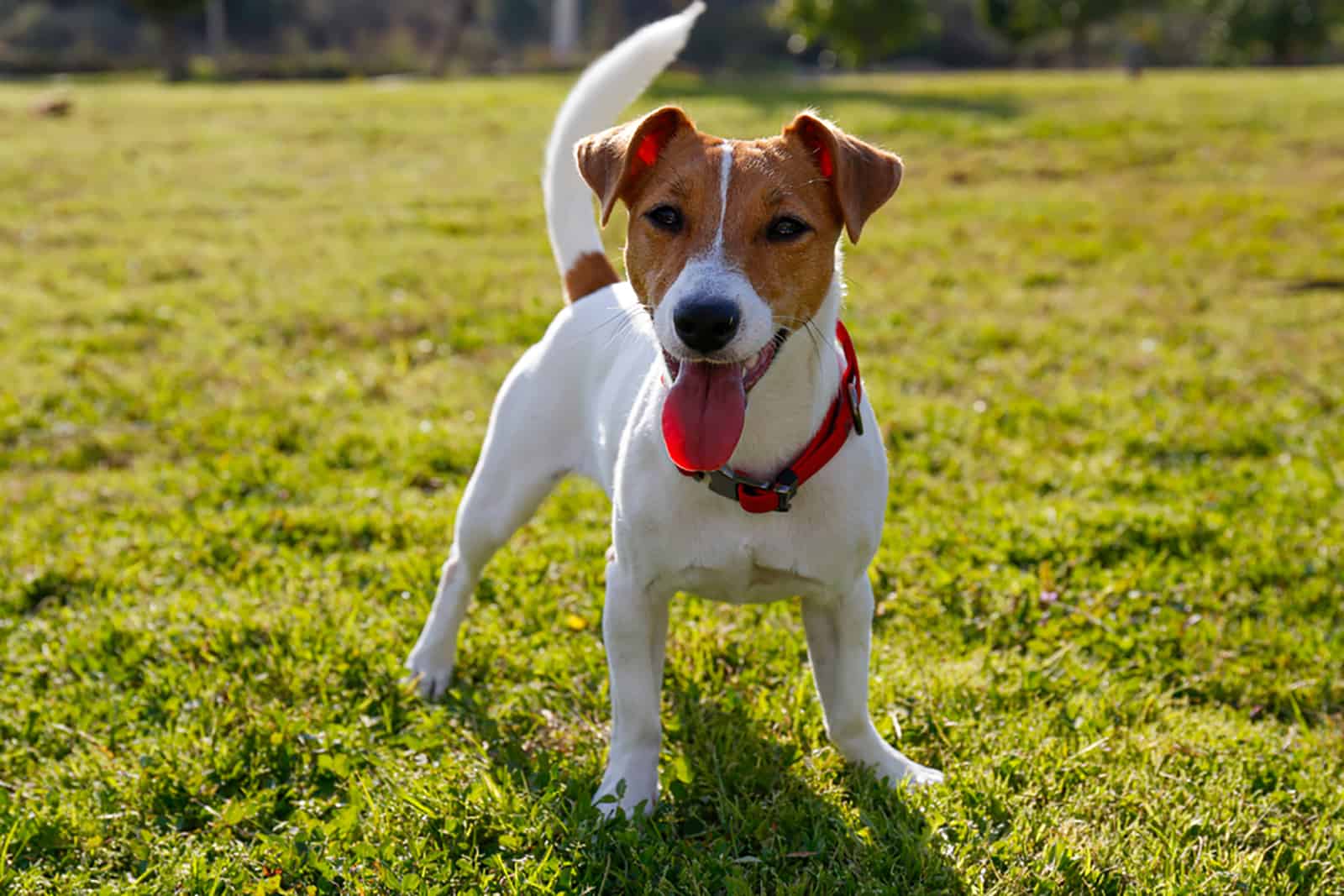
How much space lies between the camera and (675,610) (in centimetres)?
464

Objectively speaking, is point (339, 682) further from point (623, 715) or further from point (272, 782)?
point (623, 715)

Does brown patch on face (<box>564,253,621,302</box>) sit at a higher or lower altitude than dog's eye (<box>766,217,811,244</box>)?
lower

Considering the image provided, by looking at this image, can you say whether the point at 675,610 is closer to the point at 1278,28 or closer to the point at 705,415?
the point at 705,415

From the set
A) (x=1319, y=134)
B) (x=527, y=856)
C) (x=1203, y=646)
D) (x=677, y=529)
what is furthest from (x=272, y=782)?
(x=1319, y=134)

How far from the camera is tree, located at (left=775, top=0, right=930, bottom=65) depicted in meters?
33.9

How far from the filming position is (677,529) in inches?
126

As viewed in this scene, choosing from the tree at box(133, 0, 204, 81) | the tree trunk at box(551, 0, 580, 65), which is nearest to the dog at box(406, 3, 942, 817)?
the tree at box(133, 0, 204, 81)

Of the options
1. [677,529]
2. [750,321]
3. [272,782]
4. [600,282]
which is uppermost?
[750,321]

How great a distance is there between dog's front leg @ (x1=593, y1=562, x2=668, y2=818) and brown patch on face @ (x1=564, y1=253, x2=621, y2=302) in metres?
1.14

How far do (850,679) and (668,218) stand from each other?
1433 millimetres

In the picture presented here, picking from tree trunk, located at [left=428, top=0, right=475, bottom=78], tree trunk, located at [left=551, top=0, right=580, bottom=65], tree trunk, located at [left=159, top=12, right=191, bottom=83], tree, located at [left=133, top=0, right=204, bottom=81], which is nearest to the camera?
tree trunk, located at [left=159, top=12, right=191, bottom=83]

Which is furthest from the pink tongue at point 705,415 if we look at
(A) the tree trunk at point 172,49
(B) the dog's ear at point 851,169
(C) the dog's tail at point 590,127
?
(A) the tree trunk at point 172,49

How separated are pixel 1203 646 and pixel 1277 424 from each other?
255cm

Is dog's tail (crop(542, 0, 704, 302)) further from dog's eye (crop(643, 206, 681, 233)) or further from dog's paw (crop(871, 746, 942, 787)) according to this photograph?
dog's paw (crop(871, 746, 942, 787))
